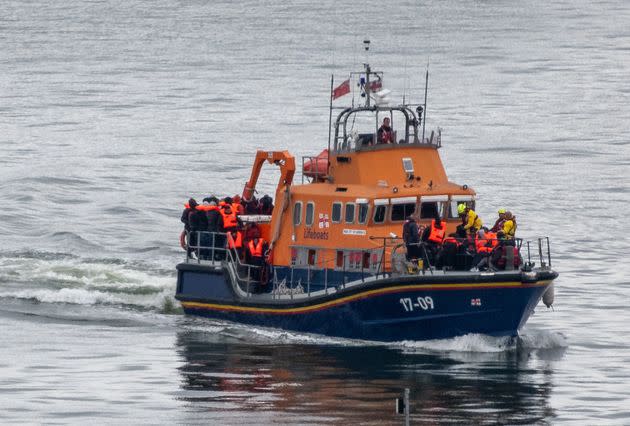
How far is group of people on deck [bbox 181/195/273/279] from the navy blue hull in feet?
6.29

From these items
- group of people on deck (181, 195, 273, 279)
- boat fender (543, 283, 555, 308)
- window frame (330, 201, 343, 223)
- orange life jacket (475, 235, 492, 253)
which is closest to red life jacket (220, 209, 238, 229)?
group of people on deck (181, 195, 273, 279)

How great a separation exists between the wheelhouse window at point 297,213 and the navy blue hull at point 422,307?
5.66ft

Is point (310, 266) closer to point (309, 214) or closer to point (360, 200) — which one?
point (309, 214)

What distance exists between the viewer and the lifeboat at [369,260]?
30891 millimetres

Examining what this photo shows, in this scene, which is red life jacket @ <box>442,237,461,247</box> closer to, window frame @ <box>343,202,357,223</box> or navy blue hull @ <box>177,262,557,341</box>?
navy blue hull @ <box>177,262,557,341</box>

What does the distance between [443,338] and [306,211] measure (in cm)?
413

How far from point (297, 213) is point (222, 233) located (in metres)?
1.90

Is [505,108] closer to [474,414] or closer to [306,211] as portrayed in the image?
[306,211]

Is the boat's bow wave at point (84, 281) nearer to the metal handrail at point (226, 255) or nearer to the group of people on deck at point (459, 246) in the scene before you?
the metal handrail at point (226, 255)

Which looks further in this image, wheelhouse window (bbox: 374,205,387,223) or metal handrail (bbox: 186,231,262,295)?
metal handrail (bbox: 186,231,262,295)

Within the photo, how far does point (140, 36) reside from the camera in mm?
97250

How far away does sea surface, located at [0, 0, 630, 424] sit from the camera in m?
28.1

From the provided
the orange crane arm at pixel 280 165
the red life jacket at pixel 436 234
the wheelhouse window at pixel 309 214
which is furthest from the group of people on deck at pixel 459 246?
the orange crane arm at pixel 280 165

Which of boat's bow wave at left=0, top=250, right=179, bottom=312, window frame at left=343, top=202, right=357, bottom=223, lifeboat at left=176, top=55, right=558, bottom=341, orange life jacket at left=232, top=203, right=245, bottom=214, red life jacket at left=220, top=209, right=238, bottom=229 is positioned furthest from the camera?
boat's bow wave at left=0, top=250, right=179, bottom=312
